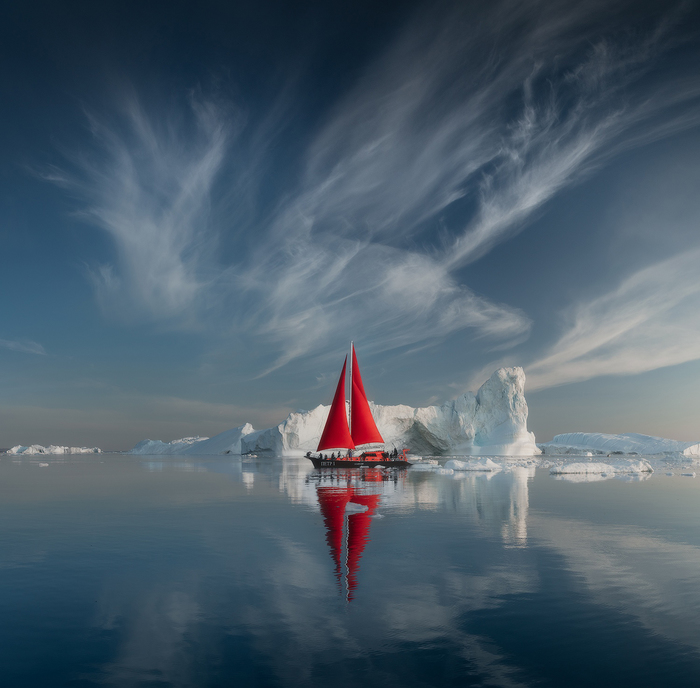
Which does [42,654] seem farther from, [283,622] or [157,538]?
[157,538]

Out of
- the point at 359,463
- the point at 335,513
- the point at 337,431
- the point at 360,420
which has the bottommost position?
the point at 335,513

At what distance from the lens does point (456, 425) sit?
6856 cm

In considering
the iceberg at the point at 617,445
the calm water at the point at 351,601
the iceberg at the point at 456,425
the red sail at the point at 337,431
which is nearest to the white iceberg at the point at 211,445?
the iceberg at the point at 456,425

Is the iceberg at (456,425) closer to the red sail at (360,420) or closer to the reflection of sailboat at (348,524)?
the red sail at (360,420)

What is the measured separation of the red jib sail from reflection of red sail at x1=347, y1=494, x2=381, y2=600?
21.3 m

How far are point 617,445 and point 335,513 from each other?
78.4 meters

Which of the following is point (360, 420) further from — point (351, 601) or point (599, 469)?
point (351, 601)

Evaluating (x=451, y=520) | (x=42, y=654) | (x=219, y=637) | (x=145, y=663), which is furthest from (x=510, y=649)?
(x=451, y=520)

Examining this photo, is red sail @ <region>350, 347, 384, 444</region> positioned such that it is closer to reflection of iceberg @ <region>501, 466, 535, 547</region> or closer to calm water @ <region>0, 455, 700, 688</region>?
reflection of iceberg @ <region>501, 466, 535, 547</region>

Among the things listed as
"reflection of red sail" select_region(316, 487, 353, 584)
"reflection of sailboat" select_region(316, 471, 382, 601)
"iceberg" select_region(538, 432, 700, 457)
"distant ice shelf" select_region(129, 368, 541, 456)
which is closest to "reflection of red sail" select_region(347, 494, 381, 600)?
"reflection of sailboat" select_region(316, 471, 382, 601)

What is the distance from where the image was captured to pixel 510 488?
21234 mm

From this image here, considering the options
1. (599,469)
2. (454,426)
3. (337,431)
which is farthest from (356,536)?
(454,426)

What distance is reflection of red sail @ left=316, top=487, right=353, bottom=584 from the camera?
28.8ft

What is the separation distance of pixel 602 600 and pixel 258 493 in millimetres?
15042
